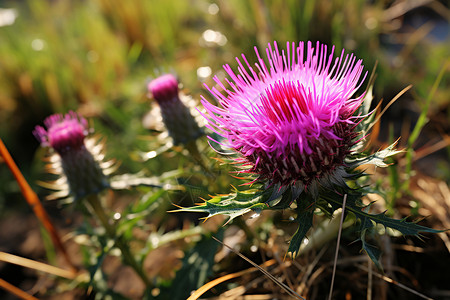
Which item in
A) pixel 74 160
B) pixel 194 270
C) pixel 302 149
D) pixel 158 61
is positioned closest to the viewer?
pixel 302 149

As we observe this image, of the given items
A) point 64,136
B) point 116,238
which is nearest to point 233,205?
point 116,238

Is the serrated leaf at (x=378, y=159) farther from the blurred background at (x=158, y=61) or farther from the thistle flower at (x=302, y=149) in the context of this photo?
the blurred background at (x=158, y=61)

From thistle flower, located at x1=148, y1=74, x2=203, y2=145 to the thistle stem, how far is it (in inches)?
19.3

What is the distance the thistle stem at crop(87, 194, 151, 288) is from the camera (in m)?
1.80

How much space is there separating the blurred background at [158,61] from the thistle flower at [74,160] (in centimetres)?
105

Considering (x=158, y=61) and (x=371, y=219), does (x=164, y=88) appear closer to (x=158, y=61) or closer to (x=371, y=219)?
(x=371, y=219)

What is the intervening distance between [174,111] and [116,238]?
26.8 inches

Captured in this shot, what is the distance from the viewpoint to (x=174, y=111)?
1.95m

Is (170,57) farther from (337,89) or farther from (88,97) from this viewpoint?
(337,89)

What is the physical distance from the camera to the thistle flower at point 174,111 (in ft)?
6.35

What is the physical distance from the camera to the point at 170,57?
4578 mm

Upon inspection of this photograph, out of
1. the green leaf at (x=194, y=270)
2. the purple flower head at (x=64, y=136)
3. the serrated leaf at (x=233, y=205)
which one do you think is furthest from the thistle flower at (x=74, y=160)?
the serrated leaf at (x=233, y=205)

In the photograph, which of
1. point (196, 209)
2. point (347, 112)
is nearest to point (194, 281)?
point (196, 209)

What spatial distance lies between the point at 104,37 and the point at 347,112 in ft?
15.1
